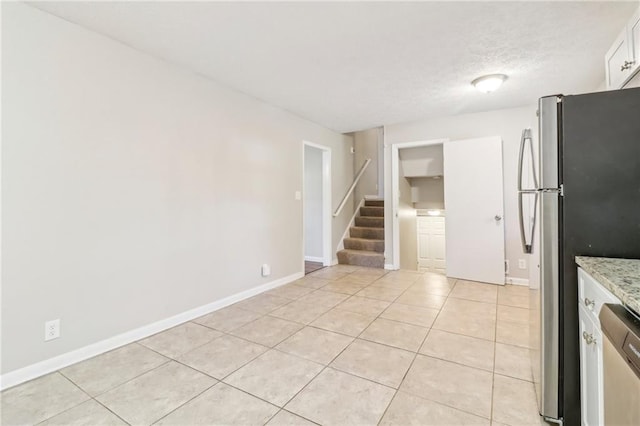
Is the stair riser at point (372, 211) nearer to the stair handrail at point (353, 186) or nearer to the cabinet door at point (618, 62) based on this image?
the stair handrail at point (353, 186)

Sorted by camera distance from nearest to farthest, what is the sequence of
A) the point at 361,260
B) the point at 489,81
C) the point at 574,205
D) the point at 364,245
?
the point at 574,205
the point at 489,81
the point at 361,260
the point at 364,245

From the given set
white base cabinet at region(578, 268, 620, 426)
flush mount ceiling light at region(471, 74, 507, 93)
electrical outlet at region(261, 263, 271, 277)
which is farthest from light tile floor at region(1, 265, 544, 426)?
flush mount ceiling light at region(471, 74, 507, 93)

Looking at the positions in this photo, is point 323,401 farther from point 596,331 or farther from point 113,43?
point 113,43

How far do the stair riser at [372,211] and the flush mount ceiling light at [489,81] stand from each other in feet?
10.5

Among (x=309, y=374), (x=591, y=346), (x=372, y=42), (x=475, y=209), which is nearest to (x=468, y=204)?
(x=475, y=209)

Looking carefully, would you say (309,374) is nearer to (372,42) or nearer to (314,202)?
(372,42)

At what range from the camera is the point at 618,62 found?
1.98 meters

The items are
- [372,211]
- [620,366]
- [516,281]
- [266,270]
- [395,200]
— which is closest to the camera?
[620,366]

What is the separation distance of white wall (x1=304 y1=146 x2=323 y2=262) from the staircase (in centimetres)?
50

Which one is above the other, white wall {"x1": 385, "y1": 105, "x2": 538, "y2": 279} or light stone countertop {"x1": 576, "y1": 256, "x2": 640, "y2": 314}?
white wall {"x1": 385, "y1": 105, "x2": 538, "y2": 279}

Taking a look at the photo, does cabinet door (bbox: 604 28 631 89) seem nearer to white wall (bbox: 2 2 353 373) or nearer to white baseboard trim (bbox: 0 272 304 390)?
white wall (bbox: 2 2 353 373)

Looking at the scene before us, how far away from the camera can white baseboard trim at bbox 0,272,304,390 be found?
1741 millimetres

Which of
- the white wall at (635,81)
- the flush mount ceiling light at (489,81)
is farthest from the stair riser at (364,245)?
the white wall at (635,81)

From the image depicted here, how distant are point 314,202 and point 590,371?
4379 millimetres
